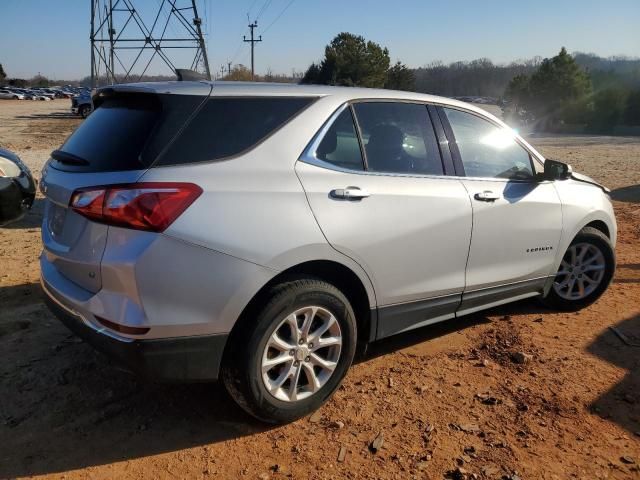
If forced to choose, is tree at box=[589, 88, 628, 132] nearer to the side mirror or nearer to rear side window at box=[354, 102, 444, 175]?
the side mirror

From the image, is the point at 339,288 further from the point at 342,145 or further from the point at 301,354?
the point at 342,145

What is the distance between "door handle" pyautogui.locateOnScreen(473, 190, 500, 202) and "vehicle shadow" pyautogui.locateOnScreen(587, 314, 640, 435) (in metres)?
1.33

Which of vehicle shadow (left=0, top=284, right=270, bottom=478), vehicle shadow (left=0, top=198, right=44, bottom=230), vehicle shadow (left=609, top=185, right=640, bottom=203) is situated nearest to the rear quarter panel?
vehicle shadow (left=0, top=284, right=270, bottom=478)

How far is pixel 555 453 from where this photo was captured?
8.95 feet

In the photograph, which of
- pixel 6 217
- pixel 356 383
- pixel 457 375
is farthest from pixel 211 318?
pixel 6 217

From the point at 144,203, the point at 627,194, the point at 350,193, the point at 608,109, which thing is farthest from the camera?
the point at 608,109

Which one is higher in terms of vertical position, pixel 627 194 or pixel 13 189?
pixel 13 189

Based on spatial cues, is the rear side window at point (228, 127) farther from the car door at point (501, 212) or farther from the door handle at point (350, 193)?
the car door at point (501, 212)

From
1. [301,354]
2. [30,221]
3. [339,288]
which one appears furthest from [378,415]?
[30,221]

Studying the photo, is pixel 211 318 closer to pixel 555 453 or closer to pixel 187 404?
pixel 187 404

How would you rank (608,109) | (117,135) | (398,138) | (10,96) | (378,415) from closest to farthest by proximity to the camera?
(117,135)
(378,415)
(398,138)
(608,109)
(10,96)

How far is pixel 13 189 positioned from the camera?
509 centimetres

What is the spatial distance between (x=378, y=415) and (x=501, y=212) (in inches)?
64.0

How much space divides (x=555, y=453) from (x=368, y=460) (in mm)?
952
